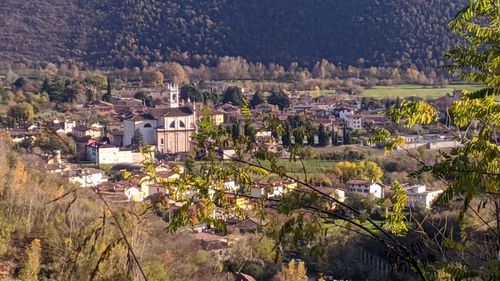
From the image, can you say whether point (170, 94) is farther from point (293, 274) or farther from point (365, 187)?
point (293, 274)

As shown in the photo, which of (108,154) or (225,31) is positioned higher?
(225,31)

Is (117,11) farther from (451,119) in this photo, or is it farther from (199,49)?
(451,119)

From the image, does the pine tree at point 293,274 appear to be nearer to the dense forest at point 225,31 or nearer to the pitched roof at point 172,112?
the pitched roof at point 172,112

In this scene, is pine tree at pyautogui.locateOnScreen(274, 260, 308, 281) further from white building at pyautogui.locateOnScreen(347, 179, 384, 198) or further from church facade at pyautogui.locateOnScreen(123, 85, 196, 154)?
church facade at pyautogui.locateOnScreen(123, 85, 196, 154)

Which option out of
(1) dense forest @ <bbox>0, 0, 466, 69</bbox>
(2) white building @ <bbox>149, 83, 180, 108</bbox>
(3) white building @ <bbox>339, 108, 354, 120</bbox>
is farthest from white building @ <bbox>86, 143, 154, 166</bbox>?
(1) dense forest @ <bbox>0, 0, 466, 69</bbox>

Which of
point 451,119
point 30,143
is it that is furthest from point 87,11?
point 451,119

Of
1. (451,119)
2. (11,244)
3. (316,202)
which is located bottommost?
(11,244)

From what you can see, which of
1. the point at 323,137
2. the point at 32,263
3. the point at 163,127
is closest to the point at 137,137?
the point at 163,127
